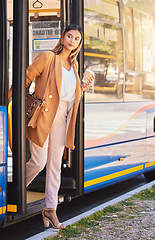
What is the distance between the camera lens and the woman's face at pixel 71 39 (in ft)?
17.5

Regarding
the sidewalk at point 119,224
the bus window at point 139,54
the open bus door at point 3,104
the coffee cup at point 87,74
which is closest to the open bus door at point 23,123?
the open bus door at point 3,104

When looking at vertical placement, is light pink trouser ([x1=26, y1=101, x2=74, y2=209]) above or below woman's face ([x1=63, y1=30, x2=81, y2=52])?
below

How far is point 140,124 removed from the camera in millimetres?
7855

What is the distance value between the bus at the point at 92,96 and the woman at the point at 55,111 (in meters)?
0.25

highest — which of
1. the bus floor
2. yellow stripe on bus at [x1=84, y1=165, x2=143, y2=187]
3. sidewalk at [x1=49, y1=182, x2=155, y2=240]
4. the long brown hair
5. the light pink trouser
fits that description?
the long brown hair

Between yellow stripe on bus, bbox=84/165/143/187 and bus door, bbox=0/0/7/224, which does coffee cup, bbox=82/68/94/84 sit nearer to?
bus door, bbox=0/0/7/224

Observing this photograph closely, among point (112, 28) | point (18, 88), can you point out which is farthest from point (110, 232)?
point (112, 28)

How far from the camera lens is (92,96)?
654 cm

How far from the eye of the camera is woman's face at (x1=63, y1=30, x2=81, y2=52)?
5344mm

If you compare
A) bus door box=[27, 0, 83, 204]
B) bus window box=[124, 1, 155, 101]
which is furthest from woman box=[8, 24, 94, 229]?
bus window box=[124, 1, 155, 101]

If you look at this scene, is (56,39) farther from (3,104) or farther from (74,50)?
(3,104)

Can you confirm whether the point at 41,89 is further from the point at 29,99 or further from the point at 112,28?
the point at 112,28

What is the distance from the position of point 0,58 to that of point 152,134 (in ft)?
13.6

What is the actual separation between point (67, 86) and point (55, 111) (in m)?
0.30
